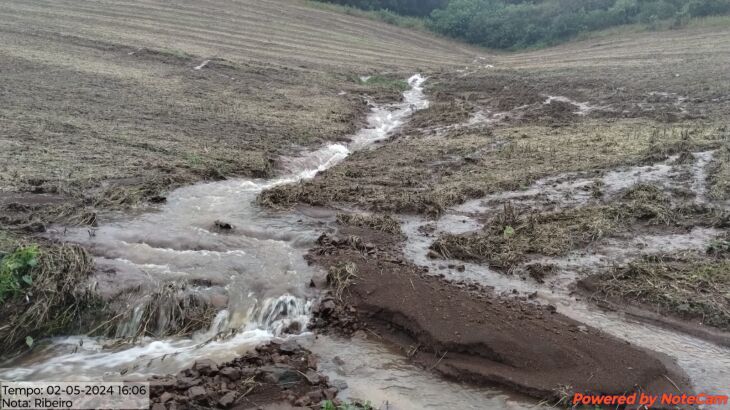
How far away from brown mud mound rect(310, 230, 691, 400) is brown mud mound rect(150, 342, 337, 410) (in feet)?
3.78

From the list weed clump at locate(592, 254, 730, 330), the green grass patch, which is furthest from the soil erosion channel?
weed clump at locate(592, 254, 730, 330)

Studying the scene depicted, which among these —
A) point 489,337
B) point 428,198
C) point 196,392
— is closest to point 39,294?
point 196,392

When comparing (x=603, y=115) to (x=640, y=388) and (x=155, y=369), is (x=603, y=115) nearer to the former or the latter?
(x=640, y=388)

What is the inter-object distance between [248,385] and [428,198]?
→ 5.91 meters

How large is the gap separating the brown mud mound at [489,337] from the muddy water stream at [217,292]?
34 centimetres

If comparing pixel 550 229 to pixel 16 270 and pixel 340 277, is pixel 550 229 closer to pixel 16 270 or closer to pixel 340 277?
pixel 340 277

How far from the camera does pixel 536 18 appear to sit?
171ft

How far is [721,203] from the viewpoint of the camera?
370 inches

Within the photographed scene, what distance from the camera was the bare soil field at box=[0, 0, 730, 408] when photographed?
6.02m

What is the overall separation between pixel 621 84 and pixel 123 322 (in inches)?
830

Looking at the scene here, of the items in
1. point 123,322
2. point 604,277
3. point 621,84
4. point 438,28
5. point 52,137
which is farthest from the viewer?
point 438,28

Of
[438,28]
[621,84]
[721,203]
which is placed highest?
[438,28]

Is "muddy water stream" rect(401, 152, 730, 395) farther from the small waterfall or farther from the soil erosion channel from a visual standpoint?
the small waterfall

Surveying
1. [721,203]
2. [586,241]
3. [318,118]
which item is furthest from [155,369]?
[318,118]
